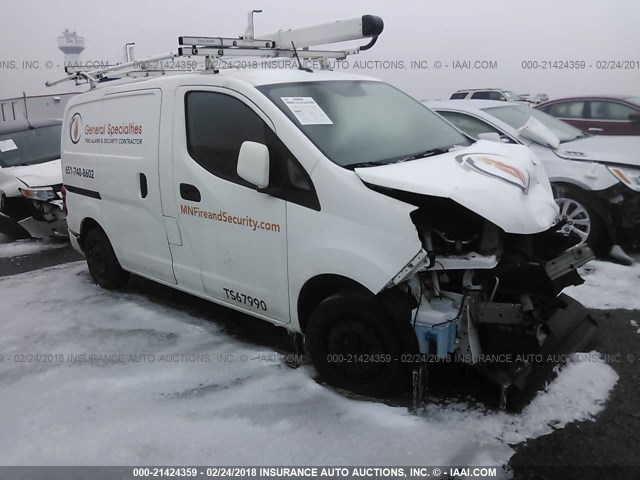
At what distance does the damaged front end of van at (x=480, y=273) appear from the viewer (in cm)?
269

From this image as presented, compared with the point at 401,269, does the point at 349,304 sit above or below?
below

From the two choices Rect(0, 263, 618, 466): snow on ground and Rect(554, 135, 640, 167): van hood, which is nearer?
Rect(0, 263, 618, 466): snow on ground

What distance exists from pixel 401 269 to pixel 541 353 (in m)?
0.88

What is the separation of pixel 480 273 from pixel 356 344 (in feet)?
2.50

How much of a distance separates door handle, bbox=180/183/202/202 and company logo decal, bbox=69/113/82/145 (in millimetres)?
1713

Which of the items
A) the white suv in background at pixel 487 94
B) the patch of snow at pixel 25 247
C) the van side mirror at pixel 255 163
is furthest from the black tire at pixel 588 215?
the white suv in background at pixel 487 94


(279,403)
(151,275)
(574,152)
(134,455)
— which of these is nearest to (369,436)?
A: (279,403)

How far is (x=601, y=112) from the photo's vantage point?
9.68 meters

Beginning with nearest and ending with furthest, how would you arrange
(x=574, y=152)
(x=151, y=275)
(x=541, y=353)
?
(x=541, y=353), (x=151, y=275), (x=574, y=152)

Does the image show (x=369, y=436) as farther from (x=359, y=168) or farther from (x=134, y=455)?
(x=359, y=168)

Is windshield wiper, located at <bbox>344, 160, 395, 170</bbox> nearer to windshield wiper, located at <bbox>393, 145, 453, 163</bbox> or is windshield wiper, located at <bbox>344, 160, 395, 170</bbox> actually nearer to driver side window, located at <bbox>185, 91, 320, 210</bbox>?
windshield wiper, located at <bbox>393, 145, 453, 163</bbox>

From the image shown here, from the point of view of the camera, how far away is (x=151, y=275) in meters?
4.41

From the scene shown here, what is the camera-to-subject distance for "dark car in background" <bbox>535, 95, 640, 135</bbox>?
927 cm

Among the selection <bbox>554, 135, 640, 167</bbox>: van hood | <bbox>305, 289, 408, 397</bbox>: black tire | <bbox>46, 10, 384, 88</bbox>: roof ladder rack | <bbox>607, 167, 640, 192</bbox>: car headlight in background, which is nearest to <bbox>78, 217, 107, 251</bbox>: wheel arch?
<bbox>46, 10, 384, 88</bbox>: roof ladder rack
